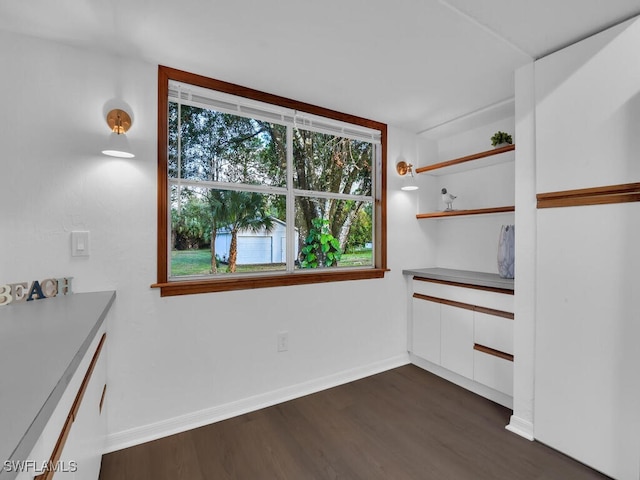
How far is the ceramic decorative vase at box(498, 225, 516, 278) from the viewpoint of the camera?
2.38 meters

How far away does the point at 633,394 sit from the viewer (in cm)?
153

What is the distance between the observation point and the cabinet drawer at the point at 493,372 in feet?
7.27

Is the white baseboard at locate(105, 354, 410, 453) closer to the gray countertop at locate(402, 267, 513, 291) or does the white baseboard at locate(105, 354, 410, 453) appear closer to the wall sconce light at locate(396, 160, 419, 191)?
the gray countertop at locate(402, 267, 513, 291)

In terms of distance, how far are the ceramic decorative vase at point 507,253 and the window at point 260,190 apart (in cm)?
98

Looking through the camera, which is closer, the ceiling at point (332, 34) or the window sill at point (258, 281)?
the ceiling at point (332, 34)

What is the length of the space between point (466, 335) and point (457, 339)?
10 centimetres

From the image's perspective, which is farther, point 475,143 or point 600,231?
point 475,143

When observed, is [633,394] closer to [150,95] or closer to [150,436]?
[150,436]

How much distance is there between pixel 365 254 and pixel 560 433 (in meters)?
1.83

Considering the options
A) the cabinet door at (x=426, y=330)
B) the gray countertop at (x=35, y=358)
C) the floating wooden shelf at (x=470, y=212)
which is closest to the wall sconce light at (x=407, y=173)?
the floating wooden shelf at (x=470, y=212)

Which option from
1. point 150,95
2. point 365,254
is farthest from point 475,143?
point 150,95

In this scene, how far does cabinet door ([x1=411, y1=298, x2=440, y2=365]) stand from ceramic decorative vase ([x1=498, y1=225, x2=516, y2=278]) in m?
0.63

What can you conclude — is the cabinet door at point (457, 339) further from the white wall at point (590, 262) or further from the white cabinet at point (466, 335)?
the white wall at point (590, 262)

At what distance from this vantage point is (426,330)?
2.87 meters
